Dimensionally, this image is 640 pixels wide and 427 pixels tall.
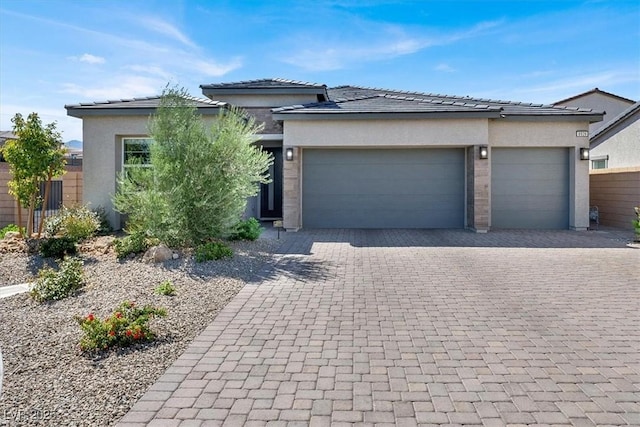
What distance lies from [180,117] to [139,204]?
6.74 feet

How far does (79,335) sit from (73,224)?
21.1 feet

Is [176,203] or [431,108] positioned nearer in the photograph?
[176,203]

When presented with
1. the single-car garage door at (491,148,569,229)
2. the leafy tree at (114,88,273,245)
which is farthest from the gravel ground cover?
the single-car garage door at (491,148,569,229)

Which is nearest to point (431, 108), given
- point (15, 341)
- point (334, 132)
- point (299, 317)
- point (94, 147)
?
point (334, 132)

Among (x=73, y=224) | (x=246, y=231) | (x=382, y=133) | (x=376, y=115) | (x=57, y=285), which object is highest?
(x=376, y=115)

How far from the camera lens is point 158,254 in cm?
845

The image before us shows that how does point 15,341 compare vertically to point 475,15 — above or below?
below

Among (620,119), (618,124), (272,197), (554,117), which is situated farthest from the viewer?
(618,124)

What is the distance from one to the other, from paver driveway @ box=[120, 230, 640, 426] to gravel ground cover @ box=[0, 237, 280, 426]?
25 centimetres

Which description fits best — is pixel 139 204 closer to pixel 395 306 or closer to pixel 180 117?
pixel 180 117

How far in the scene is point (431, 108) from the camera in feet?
43.2

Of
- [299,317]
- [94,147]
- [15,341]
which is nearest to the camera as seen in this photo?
[15,341]

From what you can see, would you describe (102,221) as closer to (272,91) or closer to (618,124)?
(272,91)

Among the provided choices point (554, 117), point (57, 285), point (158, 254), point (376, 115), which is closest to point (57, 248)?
point (158, 254)
